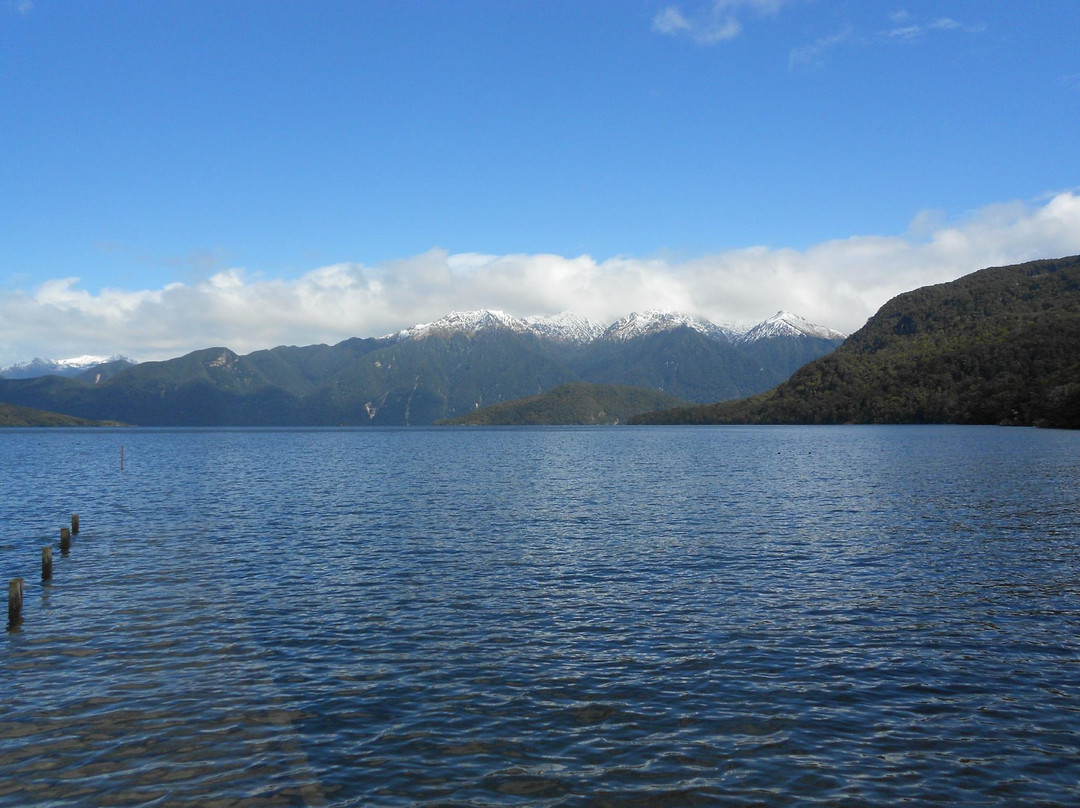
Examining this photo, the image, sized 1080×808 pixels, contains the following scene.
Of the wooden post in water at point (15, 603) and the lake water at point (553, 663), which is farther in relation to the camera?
the wooden post in water at point (15, 603)

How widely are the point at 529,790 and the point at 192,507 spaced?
58.5 metres

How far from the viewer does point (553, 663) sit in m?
22.5

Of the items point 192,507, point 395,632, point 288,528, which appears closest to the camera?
point 395,632

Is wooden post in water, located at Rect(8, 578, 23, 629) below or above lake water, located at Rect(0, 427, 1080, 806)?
above

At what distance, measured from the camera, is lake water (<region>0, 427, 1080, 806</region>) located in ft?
51.5

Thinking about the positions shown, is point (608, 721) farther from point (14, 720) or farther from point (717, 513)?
point (717, 513)

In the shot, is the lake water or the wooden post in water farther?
the wooden post in water

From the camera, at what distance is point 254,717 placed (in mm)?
19047

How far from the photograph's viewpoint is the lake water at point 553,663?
1570cm

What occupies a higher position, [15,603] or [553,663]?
[15,603]

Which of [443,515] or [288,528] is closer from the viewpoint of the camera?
[288,528]

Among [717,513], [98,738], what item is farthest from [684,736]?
[717,513]

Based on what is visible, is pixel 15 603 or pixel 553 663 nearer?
pixel 553 663

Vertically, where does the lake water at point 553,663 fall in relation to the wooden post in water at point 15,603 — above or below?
below
